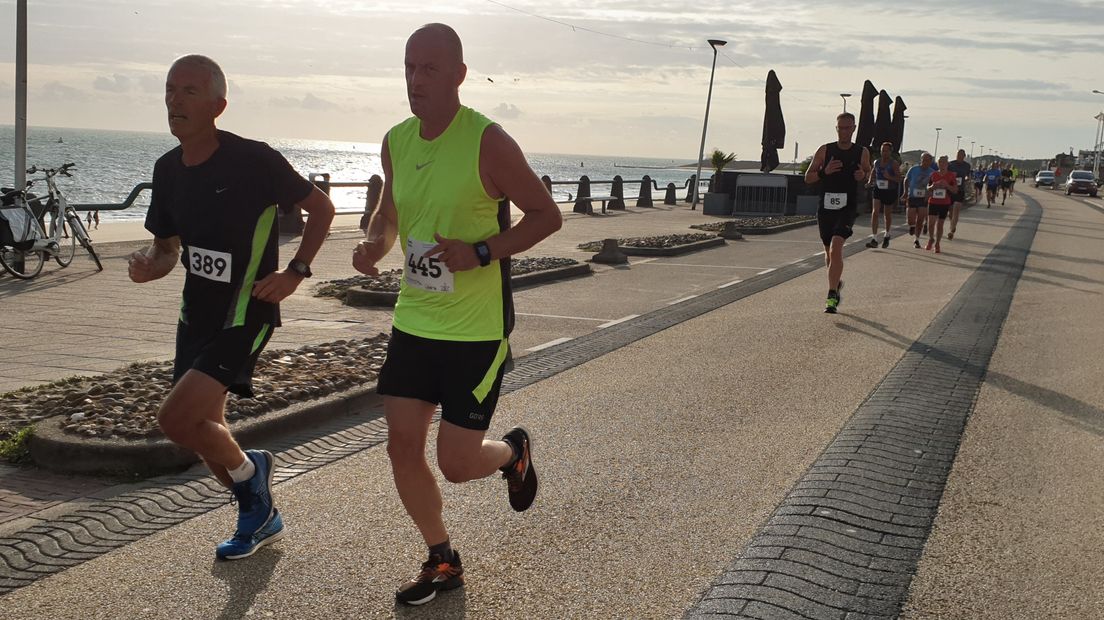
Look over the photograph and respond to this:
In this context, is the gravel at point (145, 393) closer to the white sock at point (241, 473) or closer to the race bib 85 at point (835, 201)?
the white sock at point (241, 473)

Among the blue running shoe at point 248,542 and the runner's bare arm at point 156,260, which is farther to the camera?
the runner's bare arm at point 156,260

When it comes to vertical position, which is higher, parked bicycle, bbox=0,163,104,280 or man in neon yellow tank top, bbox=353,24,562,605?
man in neon yellow tank top, bbox=353,24,562,605

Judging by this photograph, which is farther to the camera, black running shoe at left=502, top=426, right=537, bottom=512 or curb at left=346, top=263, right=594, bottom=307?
curb at left=346, top=263, right=594, bottom=307

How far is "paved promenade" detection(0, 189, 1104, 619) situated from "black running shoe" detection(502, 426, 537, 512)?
143 millimetres

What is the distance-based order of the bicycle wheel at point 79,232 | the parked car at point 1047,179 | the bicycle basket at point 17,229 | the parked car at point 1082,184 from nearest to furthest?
the bicycle basket at point 17,229 < the bicycle wheel at point 79,232 < the parked car at point 1082,184 < the parked car at point 1047,179

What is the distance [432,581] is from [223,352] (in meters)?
1.04

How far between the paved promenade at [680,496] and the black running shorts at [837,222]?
1190 millimetres

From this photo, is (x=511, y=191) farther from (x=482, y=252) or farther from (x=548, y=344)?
(x=548, y=344)

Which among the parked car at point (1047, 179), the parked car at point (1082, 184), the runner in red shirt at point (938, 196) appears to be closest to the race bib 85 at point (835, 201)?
the runner in red shirt at point (938, 196)

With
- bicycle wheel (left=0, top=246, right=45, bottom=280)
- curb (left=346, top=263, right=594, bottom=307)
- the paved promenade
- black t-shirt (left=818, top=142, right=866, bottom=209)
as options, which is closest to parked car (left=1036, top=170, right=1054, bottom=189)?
curb (left=346, top=263, right=594, bottom=307)

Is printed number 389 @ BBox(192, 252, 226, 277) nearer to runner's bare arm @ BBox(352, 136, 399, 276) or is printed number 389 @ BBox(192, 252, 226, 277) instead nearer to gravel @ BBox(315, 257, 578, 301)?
runner's bare arm @ BBox(352, 136, 399, 276)

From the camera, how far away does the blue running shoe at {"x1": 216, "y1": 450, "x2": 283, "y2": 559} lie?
409 cm

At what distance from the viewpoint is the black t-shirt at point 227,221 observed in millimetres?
4004

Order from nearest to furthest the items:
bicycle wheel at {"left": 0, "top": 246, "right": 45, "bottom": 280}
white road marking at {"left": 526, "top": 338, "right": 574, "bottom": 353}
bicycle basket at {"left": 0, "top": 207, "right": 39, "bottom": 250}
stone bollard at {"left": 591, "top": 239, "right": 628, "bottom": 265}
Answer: white road marking at {"left": 526, "top": 338, "right": 574, "bottom": 353} < bicycle basket at {"left": 0, "top": 207, "right": 39, "bottom": 250} < bicycle wheel at {"left": 0, "top": 246, "right": 45, "bottom": 280} < stone bollard at {"left": 591, "top": 239, "right": 628, "bottom": 265}
